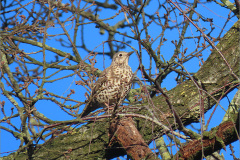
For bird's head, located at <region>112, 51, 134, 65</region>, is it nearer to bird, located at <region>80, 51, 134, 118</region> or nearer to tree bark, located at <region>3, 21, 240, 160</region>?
bird, located at <region>80, 51, 134, 118</region>

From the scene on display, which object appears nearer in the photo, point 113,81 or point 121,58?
point 113,81

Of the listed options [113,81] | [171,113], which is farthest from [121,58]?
[171,113]

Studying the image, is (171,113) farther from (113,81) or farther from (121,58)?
(121,58)

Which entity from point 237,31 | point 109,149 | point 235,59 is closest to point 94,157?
point 109,149

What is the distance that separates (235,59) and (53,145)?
2.54m

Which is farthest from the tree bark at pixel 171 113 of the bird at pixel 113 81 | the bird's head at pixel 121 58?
the bird's head at pixel 121 58

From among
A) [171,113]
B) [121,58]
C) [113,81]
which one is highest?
[121,58]

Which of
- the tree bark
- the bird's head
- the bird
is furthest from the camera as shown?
the bird's head

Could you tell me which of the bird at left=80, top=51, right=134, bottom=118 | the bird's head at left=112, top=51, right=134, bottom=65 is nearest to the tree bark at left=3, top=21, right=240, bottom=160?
the bird at left=80, top=51, right=134, bottom=118

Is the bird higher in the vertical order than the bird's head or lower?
lower

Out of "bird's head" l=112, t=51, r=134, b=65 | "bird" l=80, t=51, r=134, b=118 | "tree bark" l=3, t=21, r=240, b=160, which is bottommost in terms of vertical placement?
"tree bark" l=3, t=21, r=240, b=160

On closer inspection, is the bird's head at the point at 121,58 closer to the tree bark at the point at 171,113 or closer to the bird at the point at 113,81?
the bird at the point at 113,81

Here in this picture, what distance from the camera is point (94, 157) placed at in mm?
3910

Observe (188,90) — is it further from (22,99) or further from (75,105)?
(22,99)
